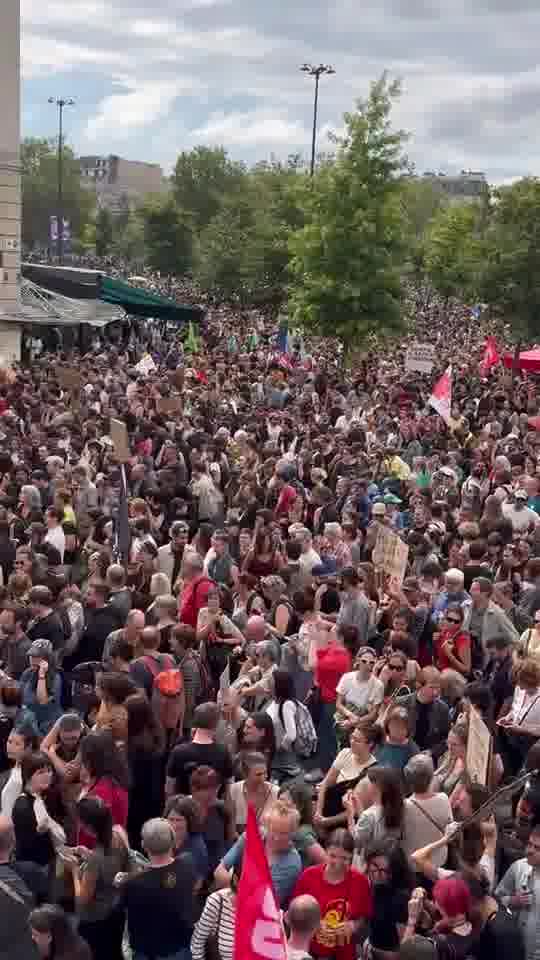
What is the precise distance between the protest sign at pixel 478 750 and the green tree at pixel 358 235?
77.4ft

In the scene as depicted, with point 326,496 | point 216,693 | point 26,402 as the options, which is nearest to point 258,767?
point 216,693

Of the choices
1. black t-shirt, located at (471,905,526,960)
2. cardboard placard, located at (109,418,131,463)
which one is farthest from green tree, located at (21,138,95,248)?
black t-shirt, located at (471,905,526,960)

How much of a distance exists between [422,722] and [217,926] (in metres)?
2.50

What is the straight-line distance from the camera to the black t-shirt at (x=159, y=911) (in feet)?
17.6

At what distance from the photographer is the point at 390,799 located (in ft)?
19.4

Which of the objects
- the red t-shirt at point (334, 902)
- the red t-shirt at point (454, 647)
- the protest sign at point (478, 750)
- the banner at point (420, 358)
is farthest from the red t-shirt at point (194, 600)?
the banner at point (420, 358)

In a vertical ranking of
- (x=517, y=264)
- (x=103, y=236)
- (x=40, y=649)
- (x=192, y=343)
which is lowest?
(x=103, y=236)

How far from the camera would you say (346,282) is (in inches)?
1175

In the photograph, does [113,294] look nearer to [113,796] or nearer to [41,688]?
[41,688]

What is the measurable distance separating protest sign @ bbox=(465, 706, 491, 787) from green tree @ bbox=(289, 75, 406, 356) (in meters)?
23.6

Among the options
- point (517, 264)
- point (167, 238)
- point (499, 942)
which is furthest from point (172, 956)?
point (167, 238)

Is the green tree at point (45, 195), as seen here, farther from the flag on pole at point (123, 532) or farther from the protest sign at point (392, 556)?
the protest sign at point (392, 556)

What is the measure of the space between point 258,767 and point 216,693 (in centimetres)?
218

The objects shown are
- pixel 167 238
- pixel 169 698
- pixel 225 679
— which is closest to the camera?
pixel 169 698
